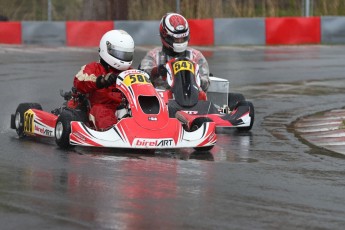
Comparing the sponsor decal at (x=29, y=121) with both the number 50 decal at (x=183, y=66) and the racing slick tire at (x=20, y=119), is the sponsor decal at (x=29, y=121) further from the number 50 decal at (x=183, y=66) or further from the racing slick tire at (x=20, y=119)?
the number 50 decal at (x=183, y=66)

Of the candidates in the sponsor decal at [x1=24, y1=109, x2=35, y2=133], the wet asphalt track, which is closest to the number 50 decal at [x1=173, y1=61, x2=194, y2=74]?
the wet asphalt track

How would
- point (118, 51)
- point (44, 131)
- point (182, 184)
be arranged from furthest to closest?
point (118, 51), point (44, 131), point (182, 184)

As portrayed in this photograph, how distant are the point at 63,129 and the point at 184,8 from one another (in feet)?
55.9

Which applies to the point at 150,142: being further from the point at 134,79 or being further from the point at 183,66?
the point at 183,66

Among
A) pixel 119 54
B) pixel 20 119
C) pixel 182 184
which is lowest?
pixel 182 184

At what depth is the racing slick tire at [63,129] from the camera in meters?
9.60

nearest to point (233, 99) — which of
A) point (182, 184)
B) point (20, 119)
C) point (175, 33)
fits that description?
point (175, 33)

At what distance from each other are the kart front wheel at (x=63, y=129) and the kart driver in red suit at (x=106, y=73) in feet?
1.26

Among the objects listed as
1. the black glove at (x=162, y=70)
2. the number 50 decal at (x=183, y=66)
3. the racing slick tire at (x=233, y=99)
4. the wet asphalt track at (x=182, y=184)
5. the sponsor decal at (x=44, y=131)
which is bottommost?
the wet asphalt track at (x=182, y=184)

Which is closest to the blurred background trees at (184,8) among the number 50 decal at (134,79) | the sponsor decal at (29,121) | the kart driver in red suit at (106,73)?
the sponsor decal at (29,121)

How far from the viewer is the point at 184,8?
86.5 feet

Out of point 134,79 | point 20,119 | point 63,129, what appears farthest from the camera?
point 20,119

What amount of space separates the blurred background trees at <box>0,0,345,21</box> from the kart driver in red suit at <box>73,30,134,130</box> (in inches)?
617

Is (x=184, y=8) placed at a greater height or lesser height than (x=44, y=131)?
greater
